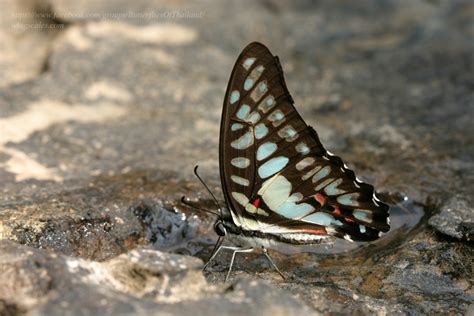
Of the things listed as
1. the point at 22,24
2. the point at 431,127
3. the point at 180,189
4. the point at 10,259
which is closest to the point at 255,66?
the point at 180,189

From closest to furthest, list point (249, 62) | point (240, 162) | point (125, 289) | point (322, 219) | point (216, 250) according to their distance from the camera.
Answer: point (125, 289), point (249, 62), point (240, 162), point (216, 250), point (322, 219)

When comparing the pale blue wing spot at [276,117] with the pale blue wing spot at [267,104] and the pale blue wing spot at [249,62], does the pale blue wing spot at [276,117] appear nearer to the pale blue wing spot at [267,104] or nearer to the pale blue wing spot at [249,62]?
the pale blue wing spot at [267,104]

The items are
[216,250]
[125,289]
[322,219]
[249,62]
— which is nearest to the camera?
[125,289]

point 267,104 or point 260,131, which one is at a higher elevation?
point 267,104

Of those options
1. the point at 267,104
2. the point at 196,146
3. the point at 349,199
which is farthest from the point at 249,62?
the point at 196,146

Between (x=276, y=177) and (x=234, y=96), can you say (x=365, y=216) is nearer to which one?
(x=276, y=177)

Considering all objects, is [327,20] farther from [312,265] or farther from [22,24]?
[312,265]

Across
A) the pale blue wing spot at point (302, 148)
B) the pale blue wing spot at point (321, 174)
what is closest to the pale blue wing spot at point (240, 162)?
the pale blue wing spot at point (302, 148)
